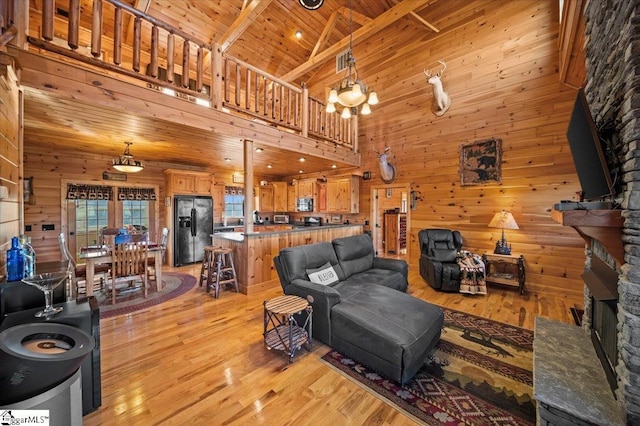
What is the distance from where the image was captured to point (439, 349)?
97.6 inches

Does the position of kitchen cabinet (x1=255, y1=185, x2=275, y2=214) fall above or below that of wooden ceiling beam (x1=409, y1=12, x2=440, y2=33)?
below

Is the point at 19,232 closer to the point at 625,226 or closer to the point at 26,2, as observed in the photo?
the point at 26,2

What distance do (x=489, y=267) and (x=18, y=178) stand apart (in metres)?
6.73

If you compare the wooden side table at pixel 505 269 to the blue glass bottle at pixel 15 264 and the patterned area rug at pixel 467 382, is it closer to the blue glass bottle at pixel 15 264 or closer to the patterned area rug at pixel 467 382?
the patterned area rug at pixel 467 382

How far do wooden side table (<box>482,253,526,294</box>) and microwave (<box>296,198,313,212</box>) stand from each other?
445 cm

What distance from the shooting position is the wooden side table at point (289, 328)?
7.47 feet

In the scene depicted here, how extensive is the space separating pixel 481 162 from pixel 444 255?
197 centimetres

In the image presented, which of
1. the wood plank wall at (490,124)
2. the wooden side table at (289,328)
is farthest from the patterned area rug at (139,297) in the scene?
the wood plank wall at (490,124)

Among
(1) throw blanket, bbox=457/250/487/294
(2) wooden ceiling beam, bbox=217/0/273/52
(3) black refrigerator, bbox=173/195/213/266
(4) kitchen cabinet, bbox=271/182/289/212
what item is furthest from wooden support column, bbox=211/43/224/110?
(1) throw blanket, bbox=457/250/487/294

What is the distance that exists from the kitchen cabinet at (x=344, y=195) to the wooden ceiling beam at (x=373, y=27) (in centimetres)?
299

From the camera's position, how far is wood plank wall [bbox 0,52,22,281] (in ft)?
6.25

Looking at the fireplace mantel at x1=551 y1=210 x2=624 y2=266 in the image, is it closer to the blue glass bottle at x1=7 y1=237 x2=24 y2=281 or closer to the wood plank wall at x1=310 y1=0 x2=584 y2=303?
the wood plank wall at x1=310 y1=0 x2=584 y2=303

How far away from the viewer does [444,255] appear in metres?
4.50

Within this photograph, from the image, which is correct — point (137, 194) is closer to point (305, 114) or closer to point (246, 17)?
point (305, 114)
